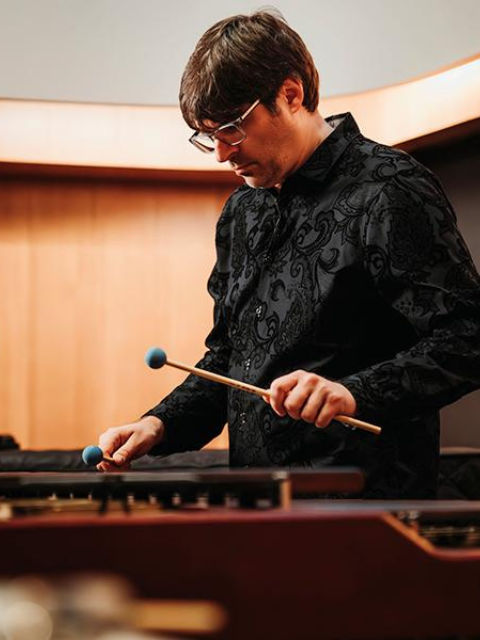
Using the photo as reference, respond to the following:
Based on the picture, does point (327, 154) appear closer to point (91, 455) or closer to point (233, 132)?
point (233, 132)

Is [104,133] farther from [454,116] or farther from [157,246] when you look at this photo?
[454,116]

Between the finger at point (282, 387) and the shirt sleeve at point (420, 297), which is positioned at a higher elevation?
the shirt sleeve at point (420, 297)

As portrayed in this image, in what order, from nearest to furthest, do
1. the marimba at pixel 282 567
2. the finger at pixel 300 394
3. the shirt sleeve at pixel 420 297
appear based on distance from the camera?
the marimba at pixel 282 567, the finger at pixel 300 394, the shirt sleeve at pixel 420 297

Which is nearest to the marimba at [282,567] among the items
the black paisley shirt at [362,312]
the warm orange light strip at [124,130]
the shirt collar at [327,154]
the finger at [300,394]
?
the finger at [300,394]

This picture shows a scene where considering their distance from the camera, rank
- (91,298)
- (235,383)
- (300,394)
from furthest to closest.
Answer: (91,298) < (235,383) < (300,394)

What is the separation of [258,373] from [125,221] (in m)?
2.15

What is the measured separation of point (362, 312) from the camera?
5.28 feet

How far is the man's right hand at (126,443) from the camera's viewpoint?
5.61ft

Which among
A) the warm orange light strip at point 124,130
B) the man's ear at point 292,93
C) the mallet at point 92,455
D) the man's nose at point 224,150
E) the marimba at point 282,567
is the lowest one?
the marimba at point 282,567

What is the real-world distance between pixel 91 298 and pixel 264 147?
2071 millimetres

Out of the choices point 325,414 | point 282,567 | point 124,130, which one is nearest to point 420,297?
point 325,414

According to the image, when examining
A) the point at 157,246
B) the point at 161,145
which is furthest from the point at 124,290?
the point at 161,145

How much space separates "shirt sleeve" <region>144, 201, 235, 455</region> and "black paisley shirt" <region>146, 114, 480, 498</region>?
112mm

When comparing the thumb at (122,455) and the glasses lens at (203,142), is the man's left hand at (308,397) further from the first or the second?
the glasses lens at (203,142)
